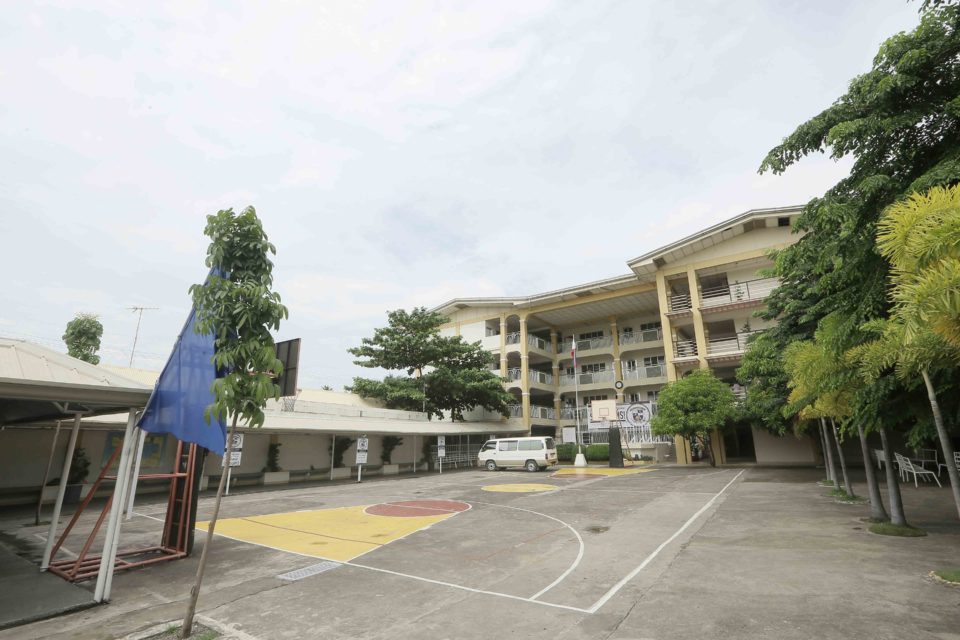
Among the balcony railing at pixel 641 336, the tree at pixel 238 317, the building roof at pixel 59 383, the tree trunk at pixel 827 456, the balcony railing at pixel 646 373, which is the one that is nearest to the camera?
the tree at pixel 238 317

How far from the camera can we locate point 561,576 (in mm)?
6648

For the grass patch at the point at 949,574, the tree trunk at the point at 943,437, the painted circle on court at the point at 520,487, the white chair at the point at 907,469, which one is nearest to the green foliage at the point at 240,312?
the tree trunk at the point at 943,437

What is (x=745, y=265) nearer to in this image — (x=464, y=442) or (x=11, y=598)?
(x=464, y=442)

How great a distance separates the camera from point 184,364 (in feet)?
20.1

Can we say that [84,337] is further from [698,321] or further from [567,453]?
[698,321]

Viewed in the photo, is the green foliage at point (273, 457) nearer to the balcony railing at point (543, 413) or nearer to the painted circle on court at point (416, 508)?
the painted circle on court at point (416, 508)

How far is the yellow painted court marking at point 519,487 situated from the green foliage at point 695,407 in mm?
9439

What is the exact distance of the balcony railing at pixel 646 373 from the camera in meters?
33.4

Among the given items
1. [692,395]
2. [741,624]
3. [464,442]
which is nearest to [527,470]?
[464,442]

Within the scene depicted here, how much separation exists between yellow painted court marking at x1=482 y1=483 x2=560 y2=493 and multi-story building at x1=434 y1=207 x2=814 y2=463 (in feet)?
44.6

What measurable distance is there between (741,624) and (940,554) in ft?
15.6

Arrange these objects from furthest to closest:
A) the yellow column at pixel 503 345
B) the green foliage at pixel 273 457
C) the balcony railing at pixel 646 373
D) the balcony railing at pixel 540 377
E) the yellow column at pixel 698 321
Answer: the yellow column at pixel 503 345 → the balcony railing at pixel 540 377 → the balcony railing at pixel 646 373 → the yellow column at pixel 698 321 → the green foliage at pixel 273 457

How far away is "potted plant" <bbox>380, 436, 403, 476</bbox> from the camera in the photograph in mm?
26797

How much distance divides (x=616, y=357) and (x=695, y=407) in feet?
38.3
